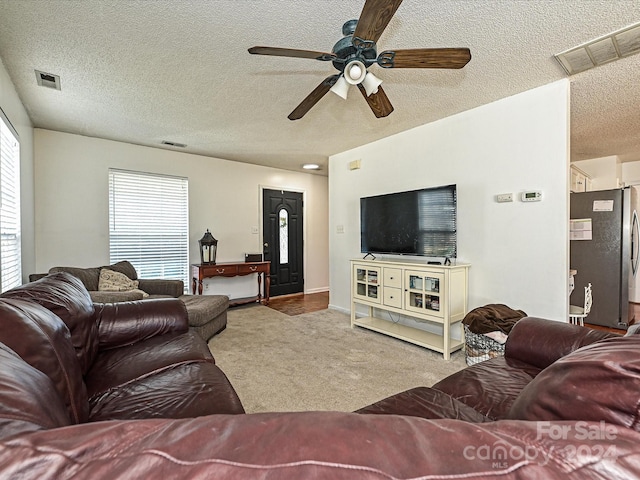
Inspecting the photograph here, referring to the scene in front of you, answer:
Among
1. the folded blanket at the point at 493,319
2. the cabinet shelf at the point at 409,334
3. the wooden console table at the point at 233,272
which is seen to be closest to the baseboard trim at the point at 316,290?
the wooden console table at the point at 233,272

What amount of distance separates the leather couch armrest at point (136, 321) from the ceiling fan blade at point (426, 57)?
2.10 metres

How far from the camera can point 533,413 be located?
26.9 inches

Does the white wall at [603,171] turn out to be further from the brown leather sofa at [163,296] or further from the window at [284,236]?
the brown leather sofa at [163,296]

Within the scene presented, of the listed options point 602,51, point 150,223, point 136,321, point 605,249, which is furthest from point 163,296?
point 605,249

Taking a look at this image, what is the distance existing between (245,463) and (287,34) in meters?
2.24

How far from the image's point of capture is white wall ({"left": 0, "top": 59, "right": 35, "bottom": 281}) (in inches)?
95.1

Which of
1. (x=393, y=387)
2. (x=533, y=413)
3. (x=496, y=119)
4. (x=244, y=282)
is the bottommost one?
(x=393, y=387)

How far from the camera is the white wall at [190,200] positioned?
3.67 m

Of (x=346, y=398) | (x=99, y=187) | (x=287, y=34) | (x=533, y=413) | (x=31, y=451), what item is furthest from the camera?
(x=99, y=187)

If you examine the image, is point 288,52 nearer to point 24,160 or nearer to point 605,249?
point 24,160

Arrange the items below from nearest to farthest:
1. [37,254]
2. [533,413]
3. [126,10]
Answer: [533,413], [126,10], [37,254]

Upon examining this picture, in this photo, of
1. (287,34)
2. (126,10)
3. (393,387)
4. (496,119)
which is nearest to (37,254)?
(126,10)

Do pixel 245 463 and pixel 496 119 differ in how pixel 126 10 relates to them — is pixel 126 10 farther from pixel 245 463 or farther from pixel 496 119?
pixel 496 119

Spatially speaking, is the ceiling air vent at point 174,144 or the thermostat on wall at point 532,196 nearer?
the thermostat on wall at point 532,196
